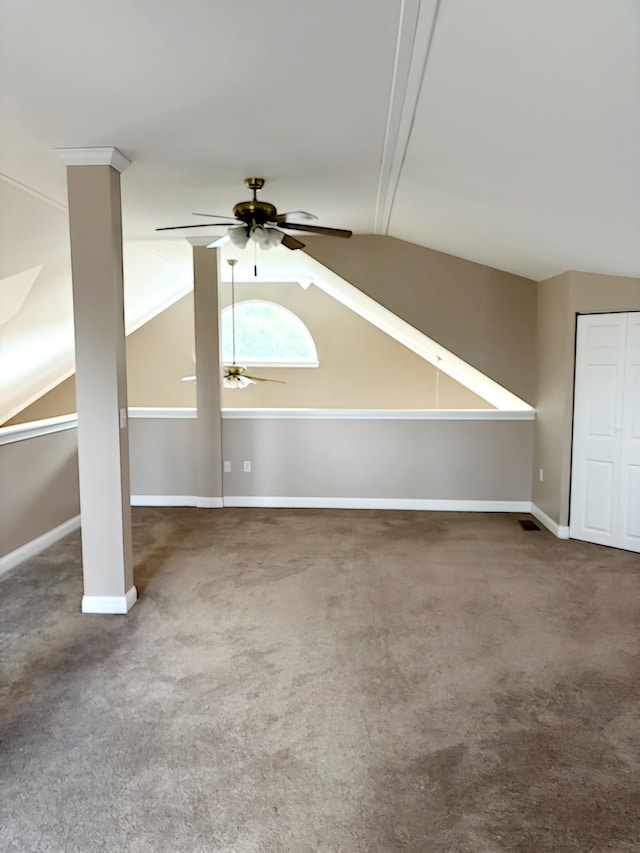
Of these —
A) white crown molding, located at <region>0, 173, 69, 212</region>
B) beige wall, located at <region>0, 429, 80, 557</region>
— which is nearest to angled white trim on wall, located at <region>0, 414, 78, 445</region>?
beige wall, located at <region>0, 429, 80, 557</region>

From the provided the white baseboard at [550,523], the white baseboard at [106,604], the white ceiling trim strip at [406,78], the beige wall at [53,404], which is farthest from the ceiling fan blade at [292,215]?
the beige wall at [53,404]

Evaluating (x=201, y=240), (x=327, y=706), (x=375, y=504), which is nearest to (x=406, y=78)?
(x=327, y=706)

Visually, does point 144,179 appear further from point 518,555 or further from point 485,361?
point 518,555

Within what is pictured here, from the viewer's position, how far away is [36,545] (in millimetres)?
4207

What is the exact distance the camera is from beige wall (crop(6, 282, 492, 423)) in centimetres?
741

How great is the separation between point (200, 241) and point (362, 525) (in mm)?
2852

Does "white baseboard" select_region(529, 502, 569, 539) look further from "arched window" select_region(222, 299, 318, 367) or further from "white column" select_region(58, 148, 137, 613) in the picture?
"arched window" select_region(222, 299, 318, 367)

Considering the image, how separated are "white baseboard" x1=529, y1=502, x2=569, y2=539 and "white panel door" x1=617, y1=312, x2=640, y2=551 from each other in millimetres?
406

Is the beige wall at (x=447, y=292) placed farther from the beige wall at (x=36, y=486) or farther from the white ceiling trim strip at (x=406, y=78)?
the beige wall at (x=36, y=486)

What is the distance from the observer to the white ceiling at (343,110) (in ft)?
5.99

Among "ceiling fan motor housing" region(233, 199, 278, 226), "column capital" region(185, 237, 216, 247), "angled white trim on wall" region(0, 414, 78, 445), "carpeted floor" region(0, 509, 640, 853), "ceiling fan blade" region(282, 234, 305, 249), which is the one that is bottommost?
"carpeted floor" region(0, 509, 640, 853)

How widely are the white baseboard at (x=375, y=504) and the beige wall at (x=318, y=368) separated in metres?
2.25

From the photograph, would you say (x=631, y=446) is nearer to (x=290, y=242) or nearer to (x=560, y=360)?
(x=560, y=360)

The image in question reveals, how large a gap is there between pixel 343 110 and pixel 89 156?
1.36m
